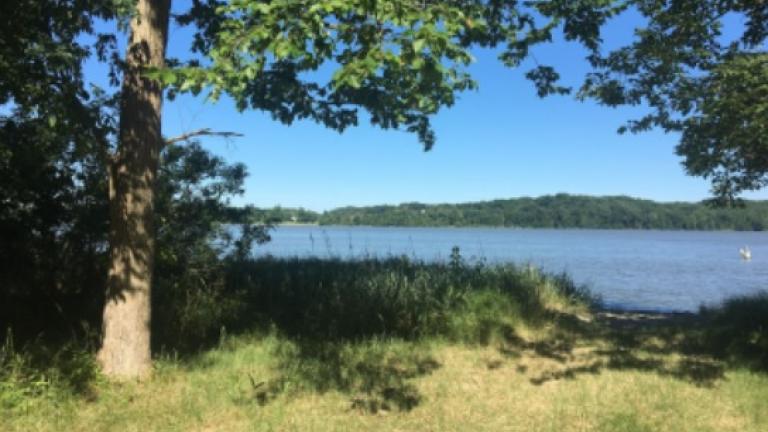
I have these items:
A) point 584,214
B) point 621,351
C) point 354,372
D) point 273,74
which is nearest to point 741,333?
point 621,351

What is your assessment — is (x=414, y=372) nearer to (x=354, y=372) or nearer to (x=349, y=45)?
(x=354, y=372)

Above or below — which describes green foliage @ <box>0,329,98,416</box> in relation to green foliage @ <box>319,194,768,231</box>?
below

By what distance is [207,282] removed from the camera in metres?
9.95

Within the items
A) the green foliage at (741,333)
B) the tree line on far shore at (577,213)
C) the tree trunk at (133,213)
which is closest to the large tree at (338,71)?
the tree trunk at (133,213)

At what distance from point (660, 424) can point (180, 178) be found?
8.25m

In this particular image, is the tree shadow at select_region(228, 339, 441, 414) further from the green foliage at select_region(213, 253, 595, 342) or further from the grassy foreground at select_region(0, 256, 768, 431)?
the green foliage at select_region(213, 253, 595, 342)

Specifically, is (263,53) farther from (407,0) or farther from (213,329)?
(213,329)

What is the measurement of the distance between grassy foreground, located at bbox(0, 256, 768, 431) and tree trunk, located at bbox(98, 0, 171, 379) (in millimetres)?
293

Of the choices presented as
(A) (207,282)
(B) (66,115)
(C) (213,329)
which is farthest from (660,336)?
(B) (66,115)

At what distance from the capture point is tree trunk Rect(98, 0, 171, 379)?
5.82 m

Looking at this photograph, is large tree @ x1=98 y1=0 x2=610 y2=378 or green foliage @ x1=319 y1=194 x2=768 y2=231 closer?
large tree @ x1=98 y1=0 x2=610 y2=378

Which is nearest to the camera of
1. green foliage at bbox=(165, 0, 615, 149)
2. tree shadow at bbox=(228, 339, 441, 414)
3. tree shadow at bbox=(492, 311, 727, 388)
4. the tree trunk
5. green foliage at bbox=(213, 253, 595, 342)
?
green foliage at bbox=(165, 0, 615, 149)

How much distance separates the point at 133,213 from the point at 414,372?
3.28 meters

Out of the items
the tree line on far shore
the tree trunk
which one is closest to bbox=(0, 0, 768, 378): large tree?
the tree trunk
